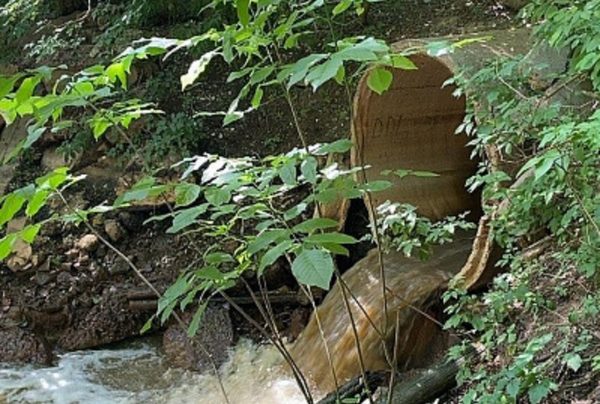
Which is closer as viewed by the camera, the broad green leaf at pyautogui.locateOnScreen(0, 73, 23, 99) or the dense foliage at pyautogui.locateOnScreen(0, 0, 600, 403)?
the broad green leaf at pyautogui.locateOnScreen(0, 73, 23, 99)

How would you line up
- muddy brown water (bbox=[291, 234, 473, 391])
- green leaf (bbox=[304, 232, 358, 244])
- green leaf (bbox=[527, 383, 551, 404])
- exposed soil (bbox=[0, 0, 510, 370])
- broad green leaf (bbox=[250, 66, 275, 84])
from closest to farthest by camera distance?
green leaf (bbox=[304, 232, 358, 244]) → broad green leaf (bbox=[250, 66, 275, 84]) → green leaf (bbox=[527, 383, 551, 404]) → muddy brown water (bbox=[291, 234, 473, 391]) → exposed soil (bbox=[0, 0, 510, 370])

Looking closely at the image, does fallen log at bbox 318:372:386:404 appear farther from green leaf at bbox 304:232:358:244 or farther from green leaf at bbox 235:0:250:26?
green leaf at bbox 235:0:250:26

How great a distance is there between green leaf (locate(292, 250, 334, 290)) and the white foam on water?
3.00 m

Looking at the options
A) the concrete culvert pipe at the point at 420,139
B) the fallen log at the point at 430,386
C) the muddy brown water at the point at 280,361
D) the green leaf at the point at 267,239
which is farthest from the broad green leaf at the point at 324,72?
the concrete culvert pipe at the point at 420,139

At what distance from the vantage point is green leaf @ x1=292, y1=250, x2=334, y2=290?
112 cm

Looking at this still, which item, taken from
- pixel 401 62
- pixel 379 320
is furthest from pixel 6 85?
pixel 379 320

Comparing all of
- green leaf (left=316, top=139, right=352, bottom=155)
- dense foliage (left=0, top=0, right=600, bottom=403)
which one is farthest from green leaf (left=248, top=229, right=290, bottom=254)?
green leaf (left=316, top=139, right=352, bottom=155)

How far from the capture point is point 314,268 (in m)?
1.14

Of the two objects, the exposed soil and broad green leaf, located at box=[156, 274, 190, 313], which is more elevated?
broad green leaf, located at box=[156, 274, 190, 313]

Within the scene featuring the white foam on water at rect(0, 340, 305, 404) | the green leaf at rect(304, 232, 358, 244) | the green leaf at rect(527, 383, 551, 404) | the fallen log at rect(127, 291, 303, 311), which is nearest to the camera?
the green leaf at rect(304, 232, 358, 244)

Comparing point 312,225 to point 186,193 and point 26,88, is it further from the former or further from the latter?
point 26,88

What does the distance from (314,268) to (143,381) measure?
3676mm

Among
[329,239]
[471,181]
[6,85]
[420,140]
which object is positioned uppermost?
[6,85]

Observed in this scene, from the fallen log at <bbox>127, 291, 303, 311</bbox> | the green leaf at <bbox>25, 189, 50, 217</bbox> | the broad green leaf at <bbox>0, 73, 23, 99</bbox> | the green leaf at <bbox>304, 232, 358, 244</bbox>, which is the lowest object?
the fallen log at <bbox>127, 291, 303, 311</bbox>
